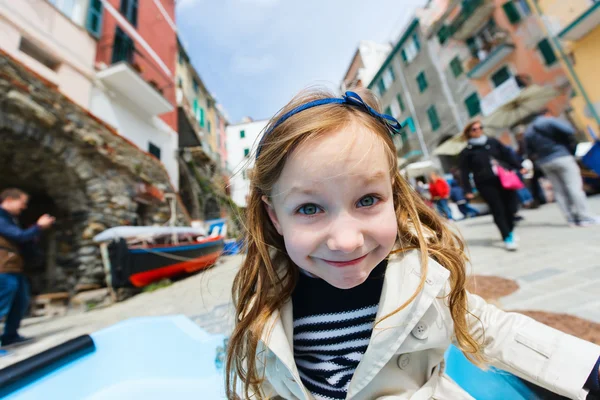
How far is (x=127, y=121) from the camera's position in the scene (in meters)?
9.22

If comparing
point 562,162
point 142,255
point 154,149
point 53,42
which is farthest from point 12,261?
point 154,149

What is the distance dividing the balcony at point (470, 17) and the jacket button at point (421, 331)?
54.9 ft

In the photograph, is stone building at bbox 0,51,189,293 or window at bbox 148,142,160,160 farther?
window at bbox 148,142,160,160

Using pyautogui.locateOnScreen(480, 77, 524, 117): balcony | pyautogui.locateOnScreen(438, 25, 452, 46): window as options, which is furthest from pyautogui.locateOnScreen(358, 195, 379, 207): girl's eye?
pyautogui.locateOnScreen(438, 25, 452, 46): window

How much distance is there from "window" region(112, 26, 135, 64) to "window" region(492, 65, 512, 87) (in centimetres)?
1553

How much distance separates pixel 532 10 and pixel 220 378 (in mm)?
15619

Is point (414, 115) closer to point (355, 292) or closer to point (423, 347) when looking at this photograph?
point (355, 292)

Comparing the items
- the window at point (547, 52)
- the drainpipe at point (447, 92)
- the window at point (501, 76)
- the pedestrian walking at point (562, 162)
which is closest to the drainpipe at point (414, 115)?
the drainpipe at point (447, 92)

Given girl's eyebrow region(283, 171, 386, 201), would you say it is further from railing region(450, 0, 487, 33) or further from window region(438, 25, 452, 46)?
window region(438, 25, 452, 46)

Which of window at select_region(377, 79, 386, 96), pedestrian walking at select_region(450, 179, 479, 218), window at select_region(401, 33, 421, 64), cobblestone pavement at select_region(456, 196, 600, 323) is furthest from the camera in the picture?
window at select_region(377, 79, 386, 96)

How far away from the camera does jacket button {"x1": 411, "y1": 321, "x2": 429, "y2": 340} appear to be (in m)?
0.84

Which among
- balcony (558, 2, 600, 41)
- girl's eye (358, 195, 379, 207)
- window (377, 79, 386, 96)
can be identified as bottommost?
girl's eye (358, 195, 379, 207)

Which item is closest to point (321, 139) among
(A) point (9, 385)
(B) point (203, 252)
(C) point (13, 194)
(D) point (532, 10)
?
(A) point (9, 385)

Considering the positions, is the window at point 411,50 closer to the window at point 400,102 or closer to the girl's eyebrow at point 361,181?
the window at point 400,102
